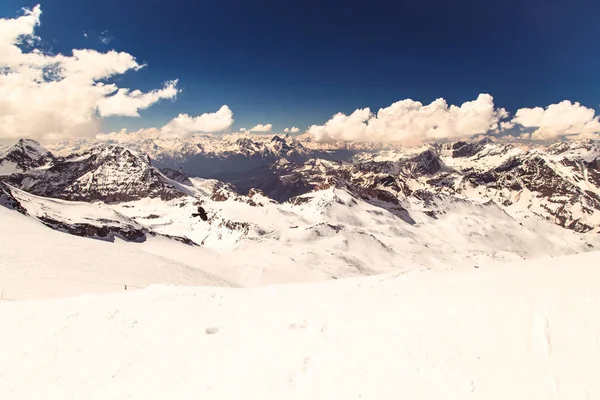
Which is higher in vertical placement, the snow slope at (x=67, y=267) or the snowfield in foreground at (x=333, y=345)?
the snowfield in foreground at (x=333, y=345)

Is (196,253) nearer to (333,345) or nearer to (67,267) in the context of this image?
(67,267)

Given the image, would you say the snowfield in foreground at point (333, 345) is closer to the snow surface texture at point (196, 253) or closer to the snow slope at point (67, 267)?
the snow slope at point (67, 267)

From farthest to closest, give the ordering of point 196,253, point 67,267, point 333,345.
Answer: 1. point 196,253
2. point 67,267
3. point 333,345

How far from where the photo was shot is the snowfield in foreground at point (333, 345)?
1022 centimetres

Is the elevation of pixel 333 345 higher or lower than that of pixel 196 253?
higher

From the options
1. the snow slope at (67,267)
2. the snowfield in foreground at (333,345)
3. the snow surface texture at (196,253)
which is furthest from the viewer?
the snow surface texture at (196,253)

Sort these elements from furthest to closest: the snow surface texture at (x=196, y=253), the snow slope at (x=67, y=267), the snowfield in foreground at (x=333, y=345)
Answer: the snow surface texture at (x=196, y=253), the snow slope at (x=67, y=267), the snowfield in foreground at (x=333, y=345)

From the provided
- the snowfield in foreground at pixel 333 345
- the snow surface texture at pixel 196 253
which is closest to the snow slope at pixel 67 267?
the snow surface texture at pixel 196 253

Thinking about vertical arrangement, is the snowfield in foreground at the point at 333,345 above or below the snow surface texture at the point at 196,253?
above

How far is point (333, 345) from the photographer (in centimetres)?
1251

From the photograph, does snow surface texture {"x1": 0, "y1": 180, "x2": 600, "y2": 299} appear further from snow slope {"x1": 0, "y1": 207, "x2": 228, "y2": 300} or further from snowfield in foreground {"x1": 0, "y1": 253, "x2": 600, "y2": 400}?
snowfield in foreground {"x1": 0, "y1": 253, "x2": 600, "y2": 400}

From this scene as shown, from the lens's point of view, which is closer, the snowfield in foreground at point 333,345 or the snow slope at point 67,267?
the snowfield in foreground at point 333,345

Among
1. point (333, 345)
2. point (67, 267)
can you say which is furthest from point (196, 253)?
point (333, 345)

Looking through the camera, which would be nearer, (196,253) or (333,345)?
(333,345)
